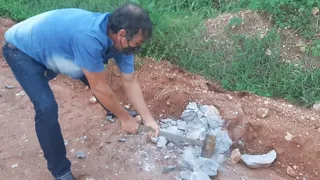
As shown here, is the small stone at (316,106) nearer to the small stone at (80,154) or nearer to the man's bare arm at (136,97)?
the man's bare arm at (136,97)

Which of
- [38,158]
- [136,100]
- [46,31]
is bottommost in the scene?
[38,158]

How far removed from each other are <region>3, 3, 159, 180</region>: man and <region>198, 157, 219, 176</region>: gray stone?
553mm

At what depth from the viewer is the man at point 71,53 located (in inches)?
101

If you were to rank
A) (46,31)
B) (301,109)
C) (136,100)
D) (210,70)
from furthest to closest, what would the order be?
1. (210,70)
2. (301,109)
3. (136,100)
4. (46,31)

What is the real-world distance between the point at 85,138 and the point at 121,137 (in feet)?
1.00

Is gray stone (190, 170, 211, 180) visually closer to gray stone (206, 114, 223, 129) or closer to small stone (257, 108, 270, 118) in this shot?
gray stone (206, 114, 223, 129)

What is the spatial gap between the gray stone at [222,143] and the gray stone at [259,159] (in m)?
0.15

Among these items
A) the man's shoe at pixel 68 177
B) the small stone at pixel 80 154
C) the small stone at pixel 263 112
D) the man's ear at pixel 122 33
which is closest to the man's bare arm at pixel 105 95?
the man's ear at pixel 122 33

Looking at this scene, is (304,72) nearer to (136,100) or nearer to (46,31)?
(136,100)

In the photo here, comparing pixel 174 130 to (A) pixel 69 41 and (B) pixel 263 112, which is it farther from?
(A) pixel 69 41

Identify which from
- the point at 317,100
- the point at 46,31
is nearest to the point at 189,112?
the point at 317,100

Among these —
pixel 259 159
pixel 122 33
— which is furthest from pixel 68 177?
pixel 259 159

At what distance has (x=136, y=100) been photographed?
3150mm

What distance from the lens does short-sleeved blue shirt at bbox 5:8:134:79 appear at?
2586 mm
